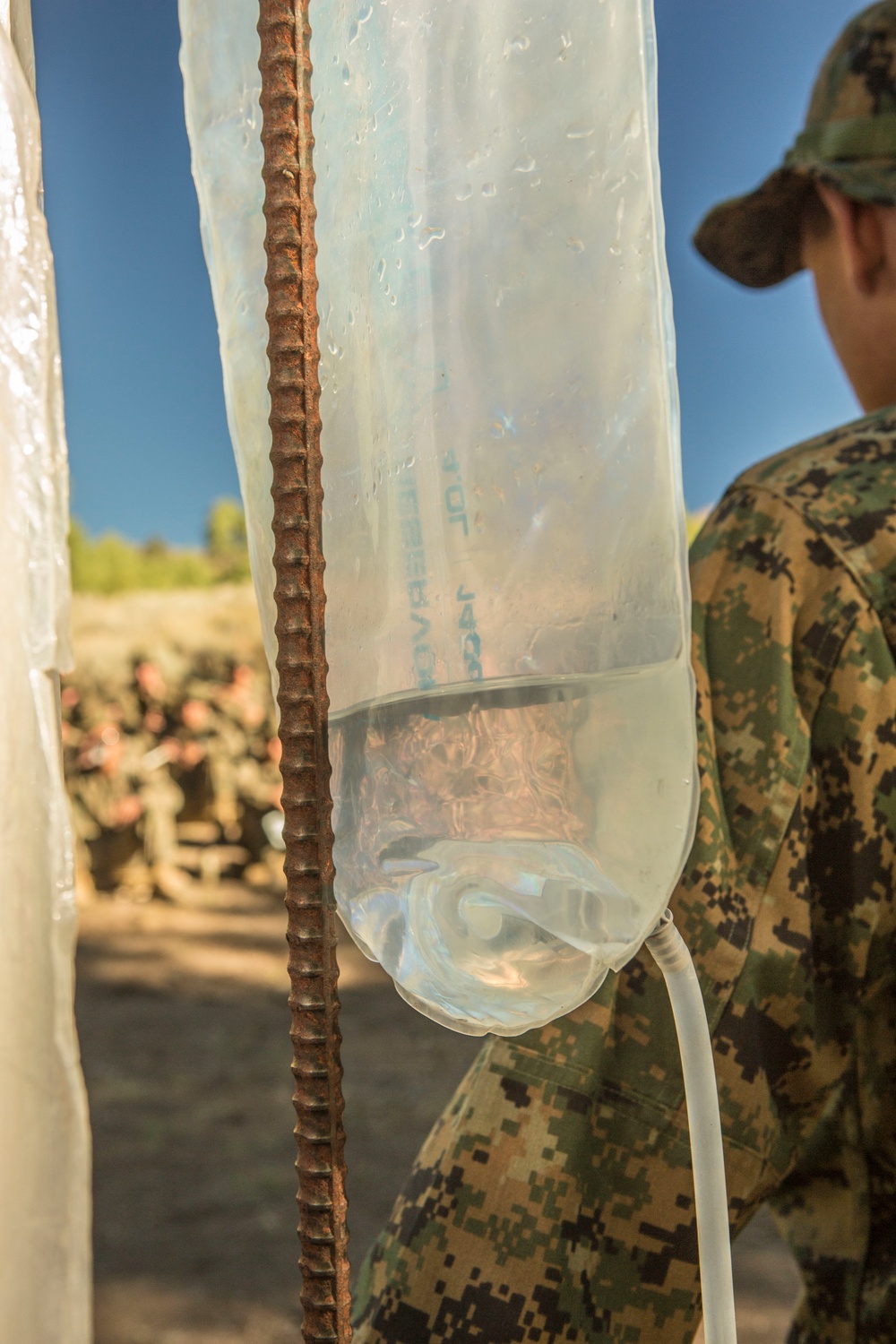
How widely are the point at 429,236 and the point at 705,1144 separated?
0.45 meters

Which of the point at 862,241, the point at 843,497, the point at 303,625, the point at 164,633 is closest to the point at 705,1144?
the point at 303,625

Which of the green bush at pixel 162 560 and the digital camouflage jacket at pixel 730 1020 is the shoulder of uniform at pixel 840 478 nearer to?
the digital camouflage jacket at pixel 730 1020

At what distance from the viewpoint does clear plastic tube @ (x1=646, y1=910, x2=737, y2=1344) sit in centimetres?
53

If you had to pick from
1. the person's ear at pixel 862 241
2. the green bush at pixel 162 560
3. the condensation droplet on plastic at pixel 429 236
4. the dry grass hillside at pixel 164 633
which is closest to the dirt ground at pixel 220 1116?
the dry grass hillside at pixel 164 633

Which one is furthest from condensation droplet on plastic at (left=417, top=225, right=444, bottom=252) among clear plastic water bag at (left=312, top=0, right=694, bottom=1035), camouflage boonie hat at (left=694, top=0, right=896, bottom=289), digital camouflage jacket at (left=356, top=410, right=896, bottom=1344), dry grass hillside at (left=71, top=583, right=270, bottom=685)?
dry grass hillside at (left=71, top=583, right=270, bottom=685)

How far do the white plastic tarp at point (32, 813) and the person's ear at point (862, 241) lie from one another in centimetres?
66

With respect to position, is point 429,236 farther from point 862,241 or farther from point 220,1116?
Result: point 220,1116

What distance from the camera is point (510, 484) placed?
1.69 ft

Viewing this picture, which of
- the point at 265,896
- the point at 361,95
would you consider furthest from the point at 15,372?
the point at 265,896

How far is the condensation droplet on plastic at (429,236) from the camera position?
518 millimetres

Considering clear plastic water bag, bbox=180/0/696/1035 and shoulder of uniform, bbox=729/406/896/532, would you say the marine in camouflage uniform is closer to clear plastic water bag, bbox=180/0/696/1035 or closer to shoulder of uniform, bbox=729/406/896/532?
shoulder of uniform, bbox=729/406/896/532

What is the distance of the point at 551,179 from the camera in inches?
19.9

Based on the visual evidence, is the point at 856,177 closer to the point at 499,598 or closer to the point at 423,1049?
the point at 499,598

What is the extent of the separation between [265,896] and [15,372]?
13.9 ft
